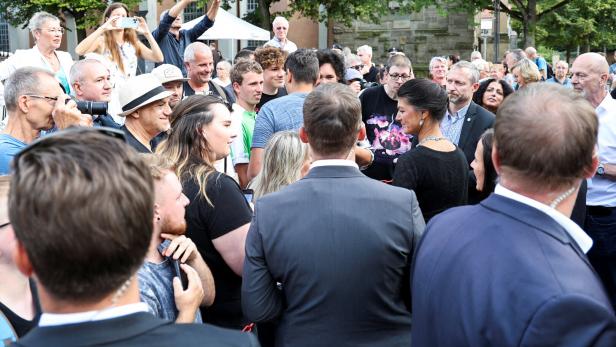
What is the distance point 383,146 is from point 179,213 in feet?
12.0

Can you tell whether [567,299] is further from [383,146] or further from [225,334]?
[383,146]

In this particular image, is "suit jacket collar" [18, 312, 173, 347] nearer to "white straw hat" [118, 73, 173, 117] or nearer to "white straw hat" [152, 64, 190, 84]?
"white straw hat" [118, 73, 173, 117]

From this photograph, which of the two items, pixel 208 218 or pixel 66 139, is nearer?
pixel 66 139

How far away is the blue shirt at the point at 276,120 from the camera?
528cm

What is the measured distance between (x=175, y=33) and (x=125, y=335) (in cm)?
771

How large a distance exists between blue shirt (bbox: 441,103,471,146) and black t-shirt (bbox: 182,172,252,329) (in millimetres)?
3296

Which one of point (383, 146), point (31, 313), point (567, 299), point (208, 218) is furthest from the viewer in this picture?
point (383, 146)

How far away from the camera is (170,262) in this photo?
8.96ft

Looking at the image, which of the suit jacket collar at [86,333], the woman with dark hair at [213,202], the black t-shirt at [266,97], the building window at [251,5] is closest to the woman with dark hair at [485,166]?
the woman with dark hair at [213,202]

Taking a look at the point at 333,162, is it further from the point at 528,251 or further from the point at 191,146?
the point at 528,251

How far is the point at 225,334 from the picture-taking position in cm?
160

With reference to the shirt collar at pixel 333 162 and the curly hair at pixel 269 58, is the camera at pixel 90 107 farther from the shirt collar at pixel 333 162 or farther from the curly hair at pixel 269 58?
the curly hair at pixel 269 58

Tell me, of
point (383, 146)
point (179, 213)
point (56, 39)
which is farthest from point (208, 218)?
point (56, 39)

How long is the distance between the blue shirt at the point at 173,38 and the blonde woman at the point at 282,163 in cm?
467
